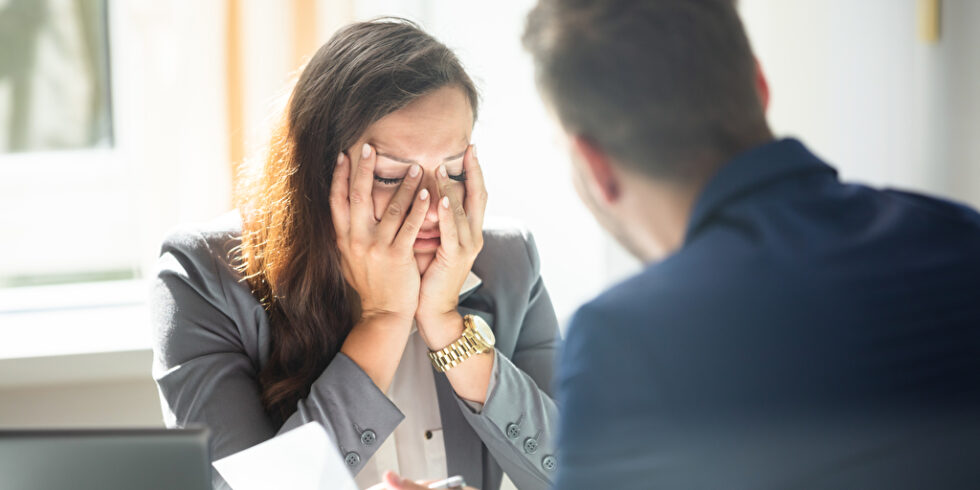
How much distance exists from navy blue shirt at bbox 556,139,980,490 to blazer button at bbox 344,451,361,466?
2.32ft

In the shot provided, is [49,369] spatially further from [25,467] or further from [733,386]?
[733,386]

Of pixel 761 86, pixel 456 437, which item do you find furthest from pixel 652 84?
pixel 456 437

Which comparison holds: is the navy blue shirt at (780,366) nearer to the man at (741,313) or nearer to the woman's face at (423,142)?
the man at (741,313)

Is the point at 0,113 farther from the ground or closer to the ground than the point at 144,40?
closer to the ground

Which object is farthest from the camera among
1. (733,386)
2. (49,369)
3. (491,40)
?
(491,40)

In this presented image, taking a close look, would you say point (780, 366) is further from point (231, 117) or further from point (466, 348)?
point (231, 117)

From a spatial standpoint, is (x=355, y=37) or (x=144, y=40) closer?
(x=355, y=37)

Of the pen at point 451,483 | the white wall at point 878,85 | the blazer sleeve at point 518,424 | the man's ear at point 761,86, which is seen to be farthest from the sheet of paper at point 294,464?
the white wall at point 878,85

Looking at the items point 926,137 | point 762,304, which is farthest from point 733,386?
point 926,137

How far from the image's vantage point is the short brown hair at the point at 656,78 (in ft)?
2.22

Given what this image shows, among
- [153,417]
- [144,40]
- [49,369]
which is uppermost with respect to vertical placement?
[144,40]

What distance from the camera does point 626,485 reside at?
0.64 m

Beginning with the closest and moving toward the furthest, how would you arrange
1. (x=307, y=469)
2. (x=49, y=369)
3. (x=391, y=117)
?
(x=307, y=469) < (x=391, y=117) < (x=49, y=369)

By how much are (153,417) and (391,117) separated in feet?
3.61
